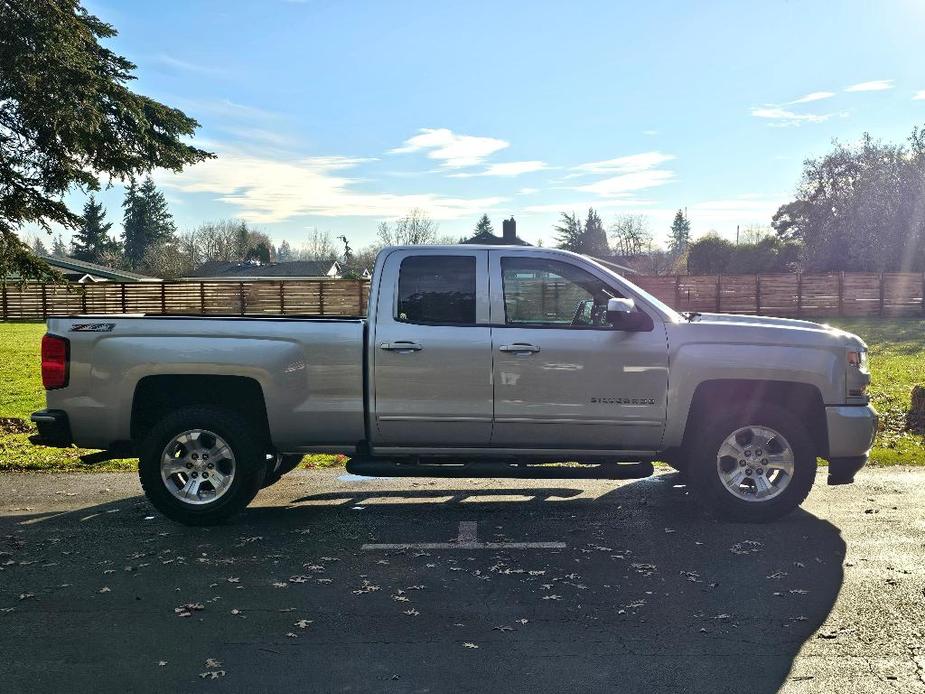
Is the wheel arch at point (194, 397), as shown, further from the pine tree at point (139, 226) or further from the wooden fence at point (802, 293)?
the pine tree at point (139, 226)

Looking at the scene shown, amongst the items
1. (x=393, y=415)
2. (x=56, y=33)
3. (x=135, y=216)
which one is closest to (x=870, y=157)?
(x=56, y=33)

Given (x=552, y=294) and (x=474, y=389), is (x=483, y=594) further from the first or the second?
(x=552, y=294)

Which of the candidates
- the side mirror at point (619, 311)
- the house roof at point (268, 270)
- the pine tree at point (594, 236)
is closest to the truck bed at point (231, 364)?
the side mirror at point (619, 311)

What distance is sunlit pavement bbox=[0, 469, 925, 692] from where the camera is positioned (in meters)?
3.71

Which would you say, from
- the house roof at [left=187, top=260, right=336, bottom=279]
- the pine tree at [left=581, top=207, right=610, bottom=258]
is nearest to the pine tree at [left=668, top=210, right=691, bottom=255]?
the pine tree at [left=581, top=207, right=610, bottom=258]

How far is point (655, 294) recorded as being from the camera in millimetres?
37969

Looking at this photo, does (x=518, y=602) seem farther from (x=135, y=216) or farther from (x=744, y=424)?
(x=135, y=216)

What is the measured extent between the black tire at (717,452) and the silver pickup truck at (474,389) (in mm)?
10

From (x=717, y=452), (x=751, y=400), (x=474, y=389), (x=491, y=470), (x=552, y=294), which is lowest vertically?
(x=491, y=470)

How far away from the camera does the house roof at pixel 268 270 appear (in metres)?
75.3

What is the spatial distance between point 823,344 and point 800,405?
0.50m

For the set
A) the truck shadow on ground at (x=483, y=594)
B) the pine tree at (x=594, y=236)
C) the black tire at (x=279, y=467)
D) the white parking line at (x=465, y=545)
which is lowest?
the truck shadow on ground at (x=483, y=594)

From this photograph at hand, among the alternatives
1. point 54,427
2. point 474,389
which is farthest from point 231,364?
point 474,389

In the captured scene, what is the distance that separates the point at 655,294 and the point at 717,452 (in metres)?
32.9
